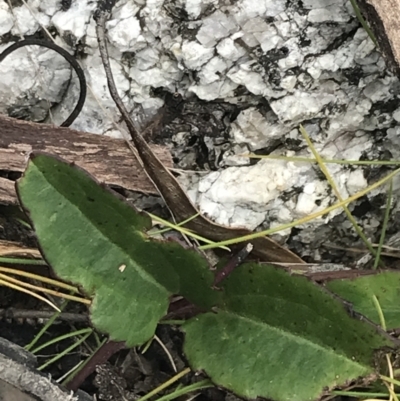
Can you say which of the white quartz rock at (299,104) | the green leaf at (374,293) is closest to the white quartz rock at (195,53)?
the white quartz rock at (299,104)

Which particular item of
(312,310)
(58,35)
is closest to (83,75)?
(58,35)

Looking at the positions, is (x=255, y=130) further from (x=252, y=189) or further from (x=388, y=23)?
(x=388, y=23)

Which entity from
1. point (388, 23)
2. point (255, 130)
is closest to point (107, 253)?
point (255, 130)

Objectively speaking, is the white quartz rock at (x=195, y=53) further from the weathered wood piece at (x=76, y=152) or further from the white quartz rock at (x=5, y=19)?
the white quartz rock at (x=5, y=19)

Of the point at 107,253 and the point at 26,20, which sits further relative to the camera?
the point at 26,20

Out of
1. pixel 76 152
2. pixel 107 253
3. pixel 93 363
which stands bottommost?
pixel 93 363

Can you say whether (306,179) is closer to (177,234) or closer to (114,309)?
(177,234)
